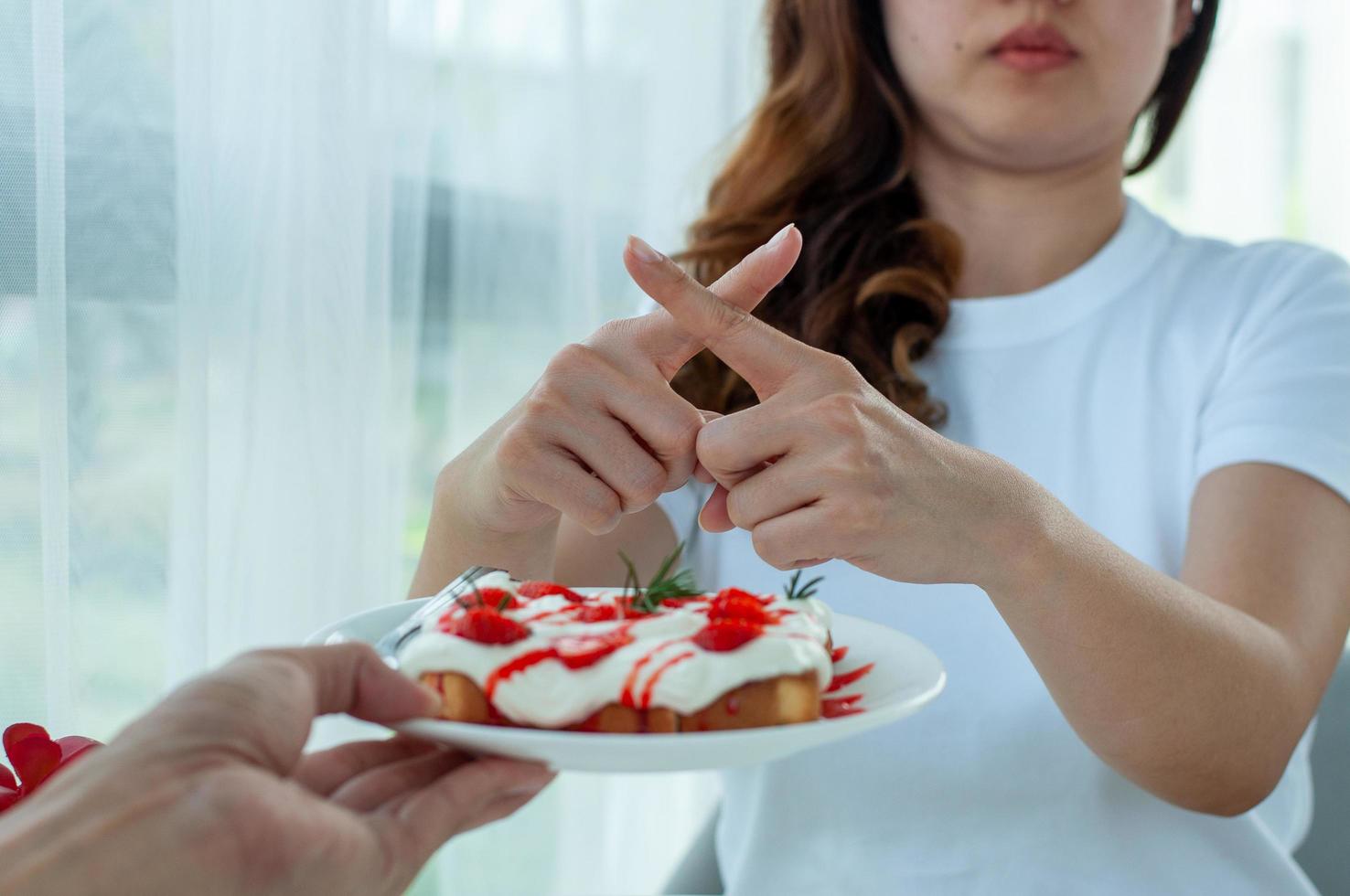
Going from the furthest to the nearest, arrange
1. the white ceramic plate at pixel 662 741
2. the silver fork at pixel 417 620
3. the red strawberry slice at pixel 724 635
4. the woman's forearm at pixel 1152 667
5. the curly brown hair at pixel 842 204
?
1. the curly brown hair at pixel 842 204
2. the woman's forearm at pixel 1152 667
3. the silver fork at pixel 417 620
4. the red strawberry slice at pixel 724 635
5. the white ceramic plate at pixel 662 741

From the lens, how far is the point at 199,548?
1.15 m

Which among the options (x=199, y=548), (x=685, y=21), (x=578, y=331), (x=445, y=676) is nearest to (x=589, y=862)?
(x=578, y=331)

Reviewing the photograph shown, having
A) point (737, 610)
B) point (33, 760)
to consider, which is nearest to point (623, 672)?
point (737, 610)

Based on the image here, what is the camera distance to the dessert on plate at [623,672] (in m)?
0.69

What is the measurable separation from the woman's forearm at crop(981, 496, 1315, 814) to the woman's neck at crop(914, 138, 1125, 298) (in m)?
0.59

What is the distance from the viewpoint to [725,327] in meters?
0.90

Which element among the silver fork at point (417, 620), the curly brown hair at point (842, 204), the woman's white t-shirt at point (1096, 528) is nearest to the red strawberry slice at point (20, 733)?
the silver fork at point (417, 620)

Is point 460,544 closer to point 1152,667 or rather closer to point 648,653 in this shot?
point 648,653

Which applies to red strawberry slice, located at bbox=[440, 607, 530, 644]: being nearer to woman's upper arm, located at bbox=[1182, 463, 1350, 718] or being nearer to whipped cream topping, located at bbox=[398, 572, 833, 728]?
whipped cream topping, located at bbox=[398, 572, 833, 728]

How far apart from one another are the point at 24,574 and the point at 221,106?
0.49 metres

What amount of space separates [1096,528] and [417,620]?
854 mm

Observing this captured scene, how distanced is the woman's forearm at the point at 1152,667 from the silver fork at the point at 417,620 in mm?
413

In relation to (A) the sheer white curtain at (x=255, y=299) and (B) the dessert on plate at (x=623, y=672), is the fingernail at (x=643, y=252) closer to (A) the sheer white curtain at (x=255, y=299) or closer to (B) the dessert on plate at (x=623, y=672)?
(B) the dessert on plate at (x=623, y=672)

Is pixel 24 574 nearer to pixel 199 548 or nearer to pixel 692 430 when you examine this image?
pixel 199 548
